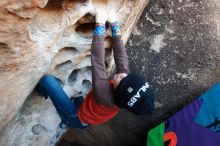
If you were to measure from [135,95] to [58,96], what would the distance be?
0.38 m

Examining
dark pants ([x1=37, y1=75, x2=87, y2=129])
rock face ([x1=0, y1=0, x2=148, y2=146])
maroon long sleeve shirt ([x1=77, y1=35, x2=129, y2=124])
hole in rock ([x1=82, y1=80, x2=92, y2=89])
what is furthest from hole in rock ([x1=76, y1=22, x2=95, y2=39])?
hole in rock ([x1=82, y1=80, x2=92, y2=89])

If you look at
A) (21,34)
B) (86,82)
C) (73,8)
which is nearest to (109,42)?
(86,82)

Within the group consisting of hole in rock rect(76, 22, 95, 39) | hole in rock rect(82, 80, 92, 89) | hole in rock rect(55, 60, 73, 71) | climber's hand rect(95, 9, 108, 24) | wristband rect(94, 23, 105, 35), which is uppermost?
climber's hand rect(95, 9, 108, 24)

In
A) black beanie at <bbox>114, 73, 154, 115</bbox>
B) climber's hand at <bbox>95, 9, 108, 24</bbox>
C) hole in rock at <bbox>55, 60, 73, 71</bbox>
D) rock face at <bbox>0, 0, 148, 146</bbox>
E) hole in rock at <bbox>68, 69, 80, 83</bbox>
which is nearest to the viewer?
rock face at <bbox>0, 0, 148, 146</bbox>

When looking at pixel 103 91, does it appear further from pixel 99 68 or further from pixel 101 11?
pixel 101 11

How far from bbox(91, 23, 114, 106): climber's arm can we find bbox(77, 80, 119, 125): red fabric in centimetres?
6

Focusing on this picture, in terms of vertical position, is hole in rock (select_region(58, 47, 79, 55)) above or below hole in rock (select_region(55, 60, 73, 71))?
above

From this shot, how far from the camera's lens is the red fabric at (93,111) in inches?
47.1

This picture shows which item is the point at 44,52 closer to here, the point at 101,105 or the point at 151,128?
the point at 101,105

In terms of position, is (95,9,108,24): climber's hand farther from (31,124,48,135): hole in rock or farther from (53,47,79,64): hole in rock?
(31,124,48,135): hole in rock

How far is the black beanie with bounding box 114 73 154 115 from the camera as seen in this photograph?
1.04 meters

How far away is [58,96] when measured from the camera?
4.20 ft

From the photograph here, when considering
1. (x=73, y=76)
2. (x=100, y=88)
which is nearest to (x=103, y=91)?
(x=100, y=88)

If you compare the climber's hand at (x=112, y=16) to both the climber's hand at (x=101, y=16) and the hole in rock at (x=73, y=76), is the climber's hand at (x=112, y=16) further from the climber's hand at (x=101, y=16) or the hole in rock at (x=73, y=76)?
the hole in rock at (x=73, y=76)
